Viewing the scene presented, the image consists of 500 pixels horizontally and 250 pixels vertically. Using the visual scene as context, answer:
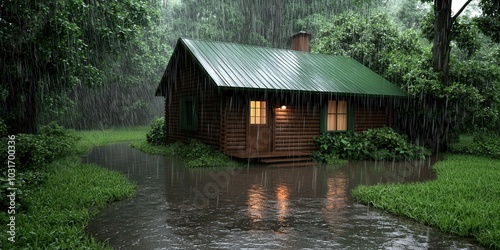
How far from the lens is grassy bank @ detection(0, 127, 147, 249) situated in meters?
4.80

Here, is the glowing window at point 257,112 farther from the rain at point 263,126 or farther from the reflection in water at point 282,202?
the reflection in water at point 282,202

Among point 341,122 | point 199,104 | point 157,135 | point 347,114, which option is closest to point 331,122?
point 341,122

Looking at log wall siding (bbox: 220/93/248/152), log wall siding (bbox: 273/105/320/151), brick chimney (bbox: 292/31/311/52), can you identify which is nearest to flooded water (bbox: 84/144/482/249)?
log wall siding (bbox: 220/93/248/152)

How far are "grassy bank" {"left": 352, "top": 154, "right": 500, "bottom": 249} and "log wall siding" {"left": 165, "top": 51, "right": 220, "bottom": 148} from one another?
6.76 metres

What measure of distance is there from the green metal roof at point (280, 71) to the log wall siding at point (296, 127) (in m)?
1.16

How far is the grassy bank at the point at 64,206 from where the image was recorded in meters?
4.80

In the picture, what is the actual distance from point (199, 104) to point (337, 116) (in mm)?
5859

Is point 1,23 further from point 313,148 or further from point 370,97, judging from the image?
point 370,97

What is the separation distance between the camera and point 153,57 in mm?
30328

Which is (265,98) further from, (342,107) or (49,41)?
(49,41)

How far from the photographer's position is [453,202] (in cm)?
670

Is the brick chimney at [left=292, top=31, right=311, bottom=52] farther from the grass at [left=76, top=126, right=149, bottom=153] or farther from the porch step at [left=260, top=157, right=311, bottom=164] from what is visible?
the grass at [left=76, top=126, right=149, bottom=153]

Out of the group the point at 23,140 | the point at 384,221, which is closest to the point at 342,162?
the point at 384,221

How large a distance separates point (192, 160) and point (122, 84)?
23867mm
